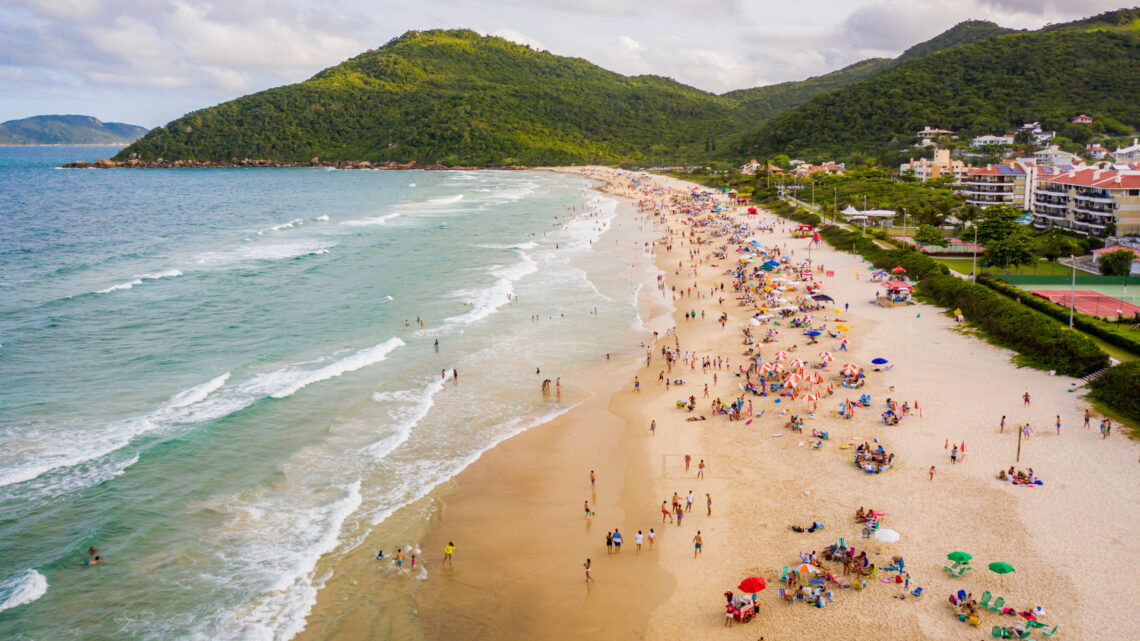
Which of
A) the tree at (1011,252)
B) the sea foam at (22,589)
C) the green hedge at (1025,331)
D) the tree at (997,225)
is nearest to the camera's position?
the sea foam at (22,589)

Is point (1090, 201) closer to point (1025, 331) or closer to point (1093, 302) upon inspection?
point (1093, 302)

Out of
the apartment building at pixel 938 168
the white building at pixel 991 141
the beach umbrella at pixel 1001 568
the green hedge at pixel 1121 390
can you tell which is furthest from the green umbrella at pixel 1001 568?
the white building at pixel 991 141

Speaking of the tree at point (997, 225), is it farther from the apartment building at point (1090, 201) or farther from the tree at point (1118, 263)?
the tree at point (1118, 263)

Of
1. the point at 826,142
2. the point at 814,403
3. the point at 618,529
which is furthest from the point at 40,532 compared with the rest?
the point at 826,142

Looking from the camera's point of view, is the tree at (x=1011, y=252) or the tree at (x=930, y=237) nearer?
the tree at (x=1011, y=252)

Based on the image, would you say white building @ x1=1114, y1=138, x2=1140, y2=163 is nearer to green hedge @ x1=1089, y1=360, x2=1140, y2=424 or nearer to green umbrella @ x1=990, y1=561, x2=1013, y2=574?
green hedge @ x1=1089, y1=360, x2=1140, y2=424

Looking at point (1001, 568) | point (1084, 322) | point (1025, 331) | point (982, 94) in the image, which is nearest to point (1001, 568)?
point (1001, 568)

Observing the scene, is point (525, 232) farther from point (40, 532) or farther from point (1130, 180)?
point (40, 532)
